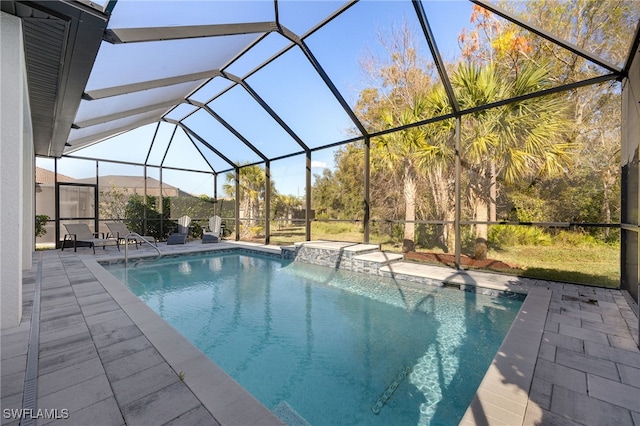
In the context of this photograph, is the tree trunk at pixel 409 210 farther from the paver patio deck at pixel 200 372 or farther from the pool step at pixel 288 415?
the pool step at pixel 288 415

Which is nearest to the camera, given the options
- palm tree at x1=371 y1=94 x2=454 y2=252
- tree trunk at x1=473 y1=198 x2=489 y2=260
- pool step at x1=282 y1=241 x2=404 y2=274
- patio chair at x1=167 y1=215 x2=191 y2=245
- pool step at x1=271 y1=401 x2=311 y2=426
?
pool step at x1=271 y1=401 x2=311 y2=426

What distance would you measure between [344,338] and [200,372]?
6.44 feet

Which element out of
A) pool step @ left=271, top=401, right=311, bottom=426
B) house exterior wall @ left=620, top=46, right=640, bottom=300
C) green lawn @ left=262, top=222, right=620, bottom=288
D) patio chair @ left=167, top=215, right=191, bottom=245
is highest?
house exterior wall @ left=620, top=46, right=640, bottom=300

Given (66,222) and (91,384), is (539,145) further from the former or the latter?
(66,222)

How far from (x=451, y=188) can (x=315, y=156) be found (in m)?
4.53

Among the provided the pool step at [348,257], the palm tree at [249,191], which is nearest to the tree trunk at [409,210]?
the pool step at [348,257]

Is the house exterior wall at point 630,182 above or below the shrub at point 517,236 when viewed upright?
above

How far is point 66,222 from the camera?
9.59 metres

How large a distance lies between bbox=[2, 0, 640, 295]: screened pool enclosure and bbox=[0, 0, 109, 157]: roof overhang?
0.07 feet

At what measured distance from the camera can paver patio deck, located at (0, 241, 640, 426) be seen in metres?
1.74

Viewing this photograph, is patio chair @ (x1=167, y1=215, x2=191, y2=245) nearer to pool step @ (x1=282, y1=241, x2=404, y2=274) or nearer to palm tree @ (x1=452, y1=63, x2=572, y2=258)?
pool step @ (x1=282, y1=241, x2=404, y2=274)

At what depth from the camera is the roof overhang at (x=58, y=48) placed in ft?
7.99

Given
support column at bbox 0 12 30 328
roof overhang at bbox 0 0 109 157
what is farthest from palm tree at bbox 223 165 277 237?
support column at bbox 0 12 30 328

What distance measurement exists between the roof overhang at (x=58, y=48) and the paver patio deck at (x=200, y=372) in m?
2.91
